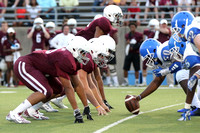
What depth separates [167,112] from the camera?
782 centimetres

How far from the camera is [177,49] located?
6.94 metres

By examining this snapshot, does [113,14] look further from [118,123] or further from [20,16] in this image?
[20,16]

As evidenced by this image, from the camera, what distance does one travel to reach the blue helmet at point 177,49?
6.92 m

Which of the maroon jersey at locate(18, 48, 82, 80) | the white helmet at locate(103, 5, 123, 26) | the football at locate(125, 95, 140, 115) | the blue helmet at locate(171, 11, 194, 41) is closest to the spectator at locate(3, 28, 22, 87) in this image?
the white helmet at locate(103, 5, 123, 26)

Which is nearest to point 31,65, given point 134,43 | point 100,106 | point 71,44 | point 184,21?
point 71,44

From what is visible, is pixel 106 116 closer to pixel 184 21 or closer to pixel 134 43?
pixel 184 21

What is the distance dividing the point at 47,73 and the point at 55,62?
34 centimetres

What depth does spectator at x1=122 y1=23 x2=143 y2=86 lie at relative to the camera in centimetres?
1449

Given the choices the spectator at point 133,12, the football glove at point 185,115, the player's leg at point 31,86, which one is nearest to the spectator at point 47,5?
the spectator at point 133,12

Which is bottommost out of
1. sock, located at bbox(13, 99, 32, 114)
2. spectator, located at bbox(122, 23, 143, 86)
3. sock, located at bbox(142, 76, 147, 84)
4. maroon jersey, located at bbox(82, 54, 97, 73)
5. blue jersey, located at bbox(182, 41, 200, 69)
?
sock, located at bbox(142, 76, 147, 84)

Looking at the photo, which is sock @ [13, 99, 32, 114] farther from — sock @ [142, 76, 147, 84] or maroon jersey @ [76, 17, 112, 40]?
sock @ [142, 76, 147, 84]

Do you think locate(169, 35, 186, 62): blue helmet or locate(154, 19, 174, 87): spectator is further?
locate(154, 19, 174, 87): spectator

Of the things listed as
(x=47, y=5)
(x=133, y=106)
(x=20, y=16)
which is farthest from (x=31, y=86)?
(x=20, y=16)

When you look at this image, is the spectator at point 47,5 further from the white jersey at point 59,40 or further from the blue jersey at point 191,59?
the blue jersey at point 191,59
